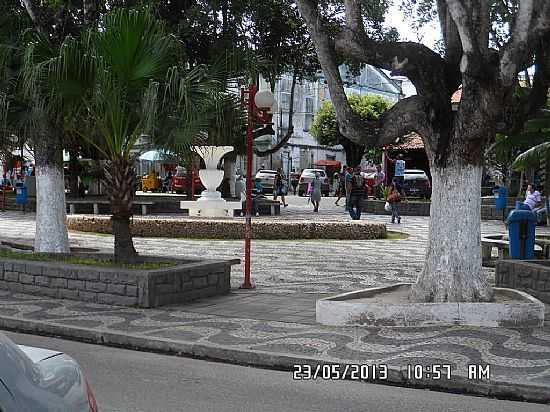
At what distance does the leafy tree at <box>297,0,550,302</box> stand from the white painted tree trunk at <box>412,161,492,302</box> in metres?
0.01

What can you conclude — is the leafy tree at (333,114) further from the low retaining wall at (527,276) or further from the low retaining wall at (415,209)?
the low retaining wall at (527,276)

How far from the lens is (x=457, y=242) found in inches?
330

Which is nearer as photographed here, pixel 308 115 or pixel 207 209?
pixel 207 209

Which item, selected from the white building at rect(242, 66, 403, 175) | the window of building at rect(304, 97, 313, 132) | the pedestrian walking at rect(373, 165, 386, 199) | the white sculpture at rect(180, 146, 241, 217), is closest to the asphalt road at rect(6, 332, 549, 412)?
the white sculpture at rect(180, 146, 241, 217)

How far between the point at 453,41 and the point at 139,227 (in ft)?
38.7

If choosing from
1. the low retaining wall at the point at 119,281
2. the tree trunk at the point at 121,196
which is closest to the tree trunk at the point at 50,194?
the low retaining wall at the point at 119,281

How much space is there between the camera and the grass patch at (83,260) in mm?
10188

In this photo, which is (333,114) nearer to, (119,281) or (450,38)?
(450,38)

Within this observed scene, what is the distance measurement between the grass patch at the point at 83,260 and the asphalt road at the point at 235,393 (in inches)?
122

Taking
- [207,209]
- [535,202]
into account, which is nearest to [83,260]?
[207,209]

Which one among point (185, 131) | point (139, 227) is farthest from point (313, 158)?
point (185, 131)

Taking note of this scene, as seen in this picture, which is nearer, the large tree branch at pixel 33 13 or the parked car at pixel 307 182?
the large tree branch at pixel 33 13

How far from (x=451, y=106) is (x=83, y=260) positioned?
5884mm

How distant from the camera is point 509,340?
755 centimetres
